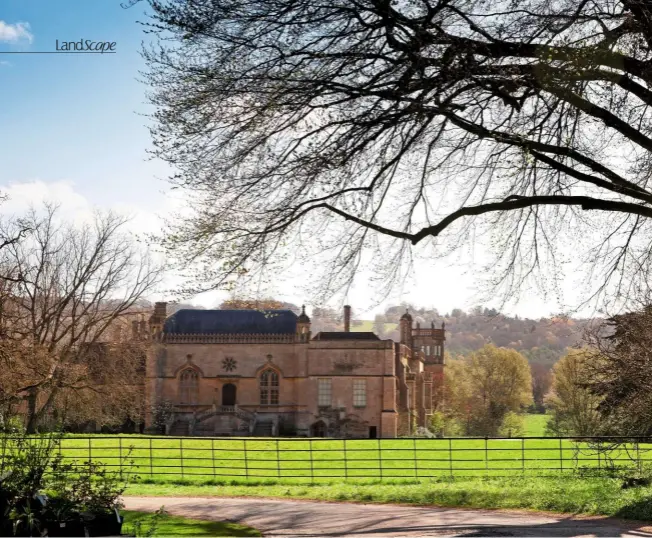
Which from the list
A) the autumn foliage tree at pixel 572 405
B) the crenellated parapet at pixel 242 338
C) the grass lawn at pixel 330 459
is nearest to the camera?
the grass lawn at pixel 330 459

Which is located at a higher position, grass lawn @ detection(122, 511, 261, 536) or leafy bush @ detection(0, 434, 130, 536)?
leafy bush @ detection(0, 434, 130, 536)

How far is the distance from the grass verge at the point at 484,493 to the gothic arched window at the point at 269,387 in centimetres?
3264

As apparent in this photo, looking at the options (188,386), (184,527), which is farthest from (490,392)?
(184,527)

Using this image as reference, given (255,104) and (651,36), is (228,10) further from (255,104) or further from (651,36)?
(651,36)

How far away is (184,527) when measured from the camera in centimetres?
1116

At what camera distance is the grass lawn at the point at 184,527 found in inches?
415

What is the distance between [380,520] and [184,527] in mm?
2745

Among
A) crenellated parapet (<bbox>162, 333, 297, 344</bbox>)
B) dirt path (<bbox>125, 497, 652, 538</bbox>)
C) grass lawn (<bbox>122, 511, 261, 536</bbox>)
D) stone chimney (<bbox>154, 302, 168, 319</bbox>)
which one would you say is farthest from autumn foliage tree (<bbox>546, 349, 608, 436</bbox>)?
grass lawn (<bbox>122, 511, 261, 536</bbox>)

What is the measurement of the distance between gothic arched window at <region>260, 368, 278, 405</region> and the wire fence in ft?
37.6

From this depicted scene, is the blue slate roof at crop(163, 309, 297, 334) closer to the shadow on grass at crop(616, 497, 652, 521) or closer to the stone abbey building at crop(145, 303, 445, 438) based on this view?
the stone abbey building at crop(145, 303, 445, 438)

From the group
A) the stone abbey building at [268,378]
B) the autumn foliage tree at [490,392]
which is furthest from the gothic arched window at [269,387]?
the autumn foliage tree at [490,392]

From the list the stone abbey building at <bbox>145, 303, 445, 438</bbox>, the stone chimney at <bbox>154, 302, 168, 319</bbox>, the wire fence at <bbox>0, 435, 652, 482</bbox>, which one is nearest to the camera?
the wire fence at <bbox>0, 435, 652, 482</bbox>

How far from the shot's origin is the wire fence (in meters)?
17.4

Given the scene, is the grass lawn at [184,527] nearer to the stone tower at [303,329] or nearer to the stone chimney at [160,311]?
the stone tower at [303,329]
